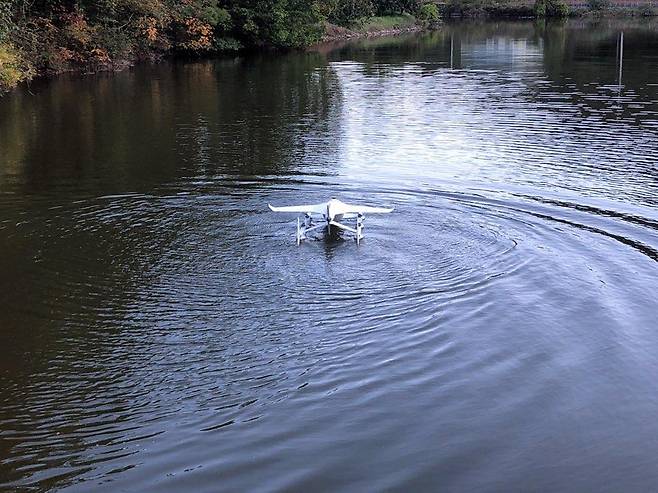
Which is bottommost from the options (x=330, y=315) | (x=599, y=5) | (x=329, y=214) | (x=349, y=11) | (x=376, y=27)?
(x=330, y=315)

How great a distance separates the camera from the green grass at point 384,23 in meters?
112

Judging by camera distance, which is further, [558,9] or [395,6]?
[558,9]

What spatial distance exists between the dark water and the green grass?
80.0 metres

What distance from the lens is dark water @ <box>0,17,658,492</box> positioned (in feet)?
39.0

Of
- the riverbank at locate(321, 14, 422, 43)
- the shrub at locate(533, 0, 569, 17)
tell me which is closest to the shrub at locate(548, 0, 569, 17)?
the shrub at locate(533, 0, 569, 17)

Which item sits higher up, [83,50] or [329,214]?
[83,50]

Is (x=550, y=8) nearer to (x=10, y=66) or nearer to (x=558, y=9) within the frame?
(x=558, y=9)

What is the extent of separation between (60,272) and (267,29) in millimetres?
68001

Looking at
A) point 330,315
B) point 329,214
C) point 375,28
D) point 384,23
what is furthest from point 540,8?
point 330,315

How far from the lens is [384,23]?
11975 cm

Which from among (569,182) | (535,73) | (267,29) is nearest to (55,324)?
(569,182)

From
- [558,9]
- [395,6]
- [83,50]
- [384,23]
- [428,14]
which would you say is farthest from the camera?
[558,9]

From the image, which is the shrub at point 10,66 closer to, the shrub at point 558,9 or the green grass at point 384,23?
the green grass at point 384,23

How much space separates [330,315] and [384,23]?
358ft
